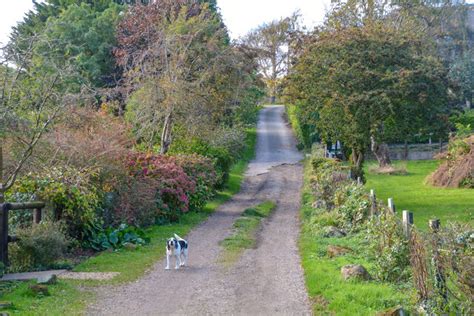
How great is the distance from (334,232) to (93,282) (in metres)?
9.29

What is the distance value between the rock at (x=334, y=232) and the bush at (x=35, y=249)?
28.2 ft

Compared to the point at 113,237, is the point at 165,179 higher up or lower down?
higher up

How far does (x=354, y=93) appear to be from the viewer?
31875mm

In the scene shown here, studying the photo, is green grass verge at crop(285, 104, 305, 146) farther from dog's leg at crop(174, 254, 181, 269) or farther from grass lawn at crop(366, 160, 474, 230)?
dog's leg at crop(174, 254, 181, 269)

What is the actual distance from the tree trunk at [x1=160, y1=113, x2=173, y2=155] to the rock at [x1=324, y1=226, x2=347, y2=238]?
13.1 meters

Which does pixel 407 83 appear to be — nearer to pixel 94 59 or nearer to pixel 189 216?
pixel 189 216

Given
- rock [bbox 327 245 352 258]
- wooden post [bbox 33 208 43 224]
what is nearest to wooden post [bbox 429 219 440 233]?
rock [bbox 327 245 352 258]

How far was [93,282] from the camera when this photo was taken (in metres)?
13.8

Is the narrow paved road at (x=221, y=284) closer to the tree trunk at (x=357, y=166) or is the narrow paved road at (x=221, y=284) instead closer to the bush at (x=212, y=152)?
the tree trunk at (x=357, y=166)

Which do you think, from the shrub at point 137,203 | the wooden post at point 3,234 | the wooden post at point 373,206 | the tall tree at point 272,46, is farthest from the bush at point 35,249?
the tall tree at point 272,46

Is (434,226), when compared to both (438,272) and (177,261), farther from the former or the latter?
(177,261)

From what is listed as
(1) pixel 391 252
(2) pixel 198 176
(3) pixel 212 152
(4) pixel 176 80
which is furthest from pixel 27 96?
(3) pixel 212 152

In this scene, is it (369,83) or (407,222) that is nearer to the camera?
(407,222)

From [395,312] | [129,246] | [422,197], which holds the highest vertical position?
[395,312]
